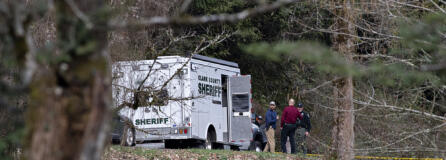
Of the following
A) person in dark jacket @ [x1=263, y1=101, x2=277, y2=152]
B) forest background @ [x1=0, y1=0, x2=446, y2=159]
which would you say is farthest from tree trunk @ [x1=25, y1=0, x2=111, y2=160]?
person in dark jacket @ [x1=263, y1=101, x2=277, y2=152]

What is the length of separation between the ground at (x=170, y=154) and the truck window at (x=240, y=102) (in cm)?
349

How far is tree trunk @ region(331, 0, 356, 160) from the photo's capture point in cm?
1163

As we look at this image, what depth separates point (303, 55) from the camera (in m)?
4.09

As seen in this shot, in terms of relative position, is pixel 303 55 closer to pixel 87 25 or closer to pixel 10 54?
pixel 87 25

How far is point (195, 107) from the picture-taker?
55.8 ft

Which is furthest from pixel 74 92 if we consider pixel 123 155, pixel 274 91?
pixel 274 91

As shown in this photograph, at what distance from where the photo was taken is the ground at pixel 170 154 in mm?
12641

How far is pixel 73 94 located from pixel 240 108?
51.0ft

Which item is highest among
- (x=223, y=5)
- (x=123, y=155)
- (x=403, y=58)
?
(x=223, y=5)

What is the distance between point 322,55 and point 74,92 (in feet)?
4.84

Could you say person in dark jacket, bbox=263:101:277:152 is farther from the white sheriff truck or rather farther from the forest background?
the forest background

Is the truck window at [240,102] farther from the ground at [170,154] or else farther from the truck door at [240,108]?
the ground at [170,154]

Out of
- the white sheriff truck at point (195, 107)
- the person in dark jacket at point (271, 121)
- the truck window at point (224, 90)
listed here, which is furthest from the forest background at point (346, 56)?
the truck window at point (224, 90)

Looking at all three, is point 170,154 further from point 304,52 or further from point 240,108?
point 304,52
